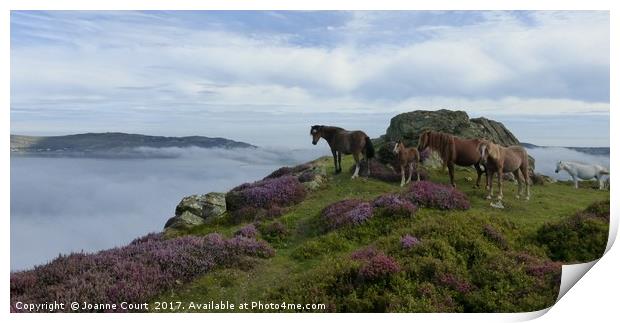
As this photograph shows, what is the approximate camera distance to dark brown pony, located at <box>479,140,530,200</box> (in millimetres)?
14945

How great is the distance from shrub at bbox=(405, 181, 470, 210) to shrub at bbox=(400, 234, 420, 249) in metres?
2.87

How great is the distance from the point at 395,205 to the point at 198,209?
25.3 ft

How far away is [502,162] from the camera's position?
15.1 metres

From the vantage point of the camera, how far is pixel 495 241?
37.7 feet

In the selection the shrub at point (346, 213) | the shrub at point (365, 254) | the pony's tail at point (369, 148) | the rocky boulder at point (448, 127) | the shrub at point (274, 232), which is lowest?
the shrub at point (274, 232)

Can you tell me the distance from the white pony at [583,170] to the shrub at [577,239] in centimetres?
225

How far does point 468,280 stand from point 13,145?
38.5 feet

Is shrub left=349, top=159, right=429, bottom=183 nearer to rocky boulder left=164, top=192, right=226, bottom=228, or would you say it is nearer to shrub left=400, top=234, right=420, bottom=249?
rocky boulder left=164, top=192, right=226, bottom=228

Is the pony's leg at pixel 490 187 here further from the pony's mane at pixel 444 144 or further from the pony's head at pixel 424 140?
the pony's head at pixel 424 140

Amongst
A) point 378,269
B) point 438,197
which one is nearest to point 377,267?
point 378,269

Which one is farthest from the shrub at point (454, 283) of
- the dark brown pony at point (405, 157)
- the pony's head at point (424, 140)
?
the dark brown pony at point (405, 157)

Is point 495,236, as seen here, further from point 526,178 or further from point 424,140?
point 424,140

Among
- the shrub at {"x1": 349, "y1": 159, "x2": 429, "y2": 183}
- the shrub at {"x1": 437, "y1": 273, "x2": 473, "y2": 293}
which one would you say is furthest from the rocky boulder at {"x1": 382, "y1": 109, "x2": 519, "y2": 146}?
the shrub at {"x1": 437, "y1": 273, "x2": 473, "y2": 293}

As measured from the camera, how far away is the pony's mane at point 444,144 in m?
16.2
